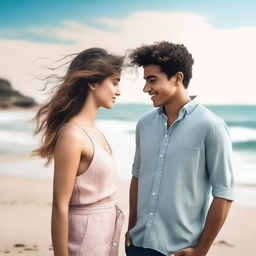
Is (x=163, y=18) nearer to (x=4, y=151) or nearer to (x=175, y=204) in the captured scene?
(x=4, y=151)

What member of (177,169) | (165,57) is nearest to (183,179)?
(177,169)

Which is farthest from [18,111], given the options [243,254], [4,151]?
[243,254]

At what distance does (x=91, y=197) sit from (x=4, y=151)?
1010 cm

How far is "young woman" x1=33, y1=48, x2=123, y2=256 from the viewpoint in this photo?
2043 millimetres

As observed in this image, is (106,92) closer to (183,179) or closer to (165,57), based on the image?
(165,57)

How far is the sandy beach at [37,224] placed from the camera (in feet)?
16.1

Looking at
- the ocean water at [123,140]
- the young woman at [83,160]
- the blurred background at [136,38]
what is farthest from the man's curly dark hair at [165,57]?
the blurred background at [136,38]

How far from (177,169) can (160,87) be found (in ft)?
1.22

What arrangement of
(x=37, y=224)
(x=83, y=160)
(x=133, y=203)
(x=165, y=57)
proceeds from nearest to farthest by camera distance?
1. (x=83, y=160)
2. (x=165, y=57)
3. (x=133, y=203)
4. (x=37, y=224)

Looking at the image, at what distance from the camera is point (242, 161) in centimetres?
1170

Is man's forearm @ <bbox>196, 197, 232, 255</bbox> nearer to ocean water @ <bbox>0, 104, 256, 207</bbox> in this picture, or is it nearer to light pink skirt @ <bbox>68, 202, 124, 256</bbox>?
light pink skirt @ <bbox>68, 202, 124, 256</bbox>

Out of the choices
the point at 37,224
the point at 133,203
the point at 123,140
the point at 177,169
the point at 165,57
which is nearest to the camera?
the point at 177,169

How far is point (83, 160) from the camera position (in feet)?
6.88

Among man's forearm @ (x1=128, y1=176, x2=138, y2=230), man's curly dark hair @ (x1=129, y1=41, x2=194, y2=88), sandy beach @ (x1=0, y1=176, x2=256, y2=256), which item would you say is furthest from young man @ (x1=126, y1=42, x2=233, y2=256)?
sandy beach @ (x1=0, y1=176, x2=256, y2=256)
